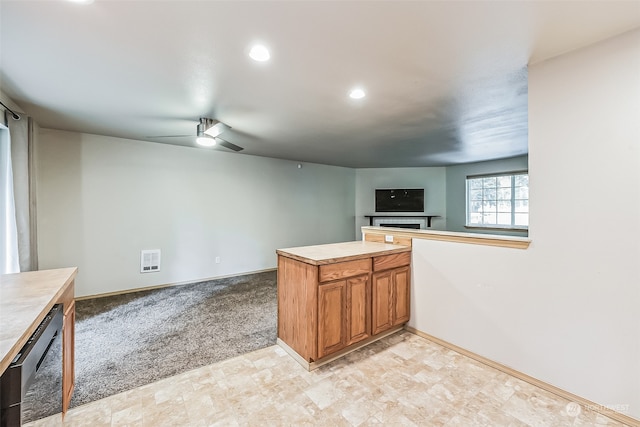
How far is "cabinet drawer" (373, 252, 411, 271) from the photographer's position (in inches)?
100

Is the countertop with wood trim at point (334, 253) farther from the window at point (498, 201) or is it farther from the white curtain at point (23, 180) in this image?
the window at point (498, 201)

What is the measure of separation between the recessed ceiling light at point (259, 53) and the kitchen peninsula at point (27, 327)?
6.06ft

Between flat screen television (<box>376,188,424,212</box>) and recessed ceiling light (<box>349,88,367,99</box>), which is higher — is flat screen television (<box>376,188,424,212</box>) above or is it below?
below

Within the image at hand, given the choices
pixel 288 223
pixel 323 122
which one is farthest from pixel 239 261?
pixel 323 122

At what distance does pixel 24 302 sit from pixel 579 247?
10.7 feet

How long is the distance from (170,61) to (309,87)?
3.55 feet

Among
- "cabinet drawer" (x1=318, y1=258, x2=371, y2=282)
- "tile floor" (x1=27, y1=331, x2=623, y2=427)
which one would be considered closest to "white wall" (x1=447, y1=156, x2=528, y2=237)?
"tile floor" (x1=27, y1=331, x2=623, y2=427)

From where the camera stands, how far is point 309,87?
2361 millimetres

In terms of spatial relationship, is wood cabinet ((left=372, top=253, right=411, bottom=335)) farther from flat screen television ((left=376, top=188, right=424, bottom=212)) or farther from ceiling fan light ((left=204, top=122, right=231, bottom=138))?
flat screen television ((left=376, top=188, right=424, bottom=212))

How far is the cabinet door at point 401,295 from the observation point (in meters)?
2.72

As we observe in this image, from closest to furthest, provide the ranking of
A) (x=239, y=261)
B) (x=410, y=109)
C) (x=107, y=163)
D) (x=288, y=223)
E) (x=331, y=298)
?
(x=331, y=298), (x=410, y=109), (x=107, y=163), (x=239, y=261), (x=288, y=223)

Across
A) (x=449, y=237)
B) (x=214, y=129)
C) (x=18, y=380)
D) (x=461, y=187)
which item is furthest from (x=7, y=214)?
(x=461, y=187)

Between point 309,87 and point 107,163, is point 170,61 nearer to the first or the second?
point 309,87

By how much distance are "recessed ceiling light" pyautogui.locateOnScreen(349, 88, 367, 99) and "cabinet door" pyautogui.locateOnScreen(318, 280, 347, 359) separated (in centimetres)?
173
